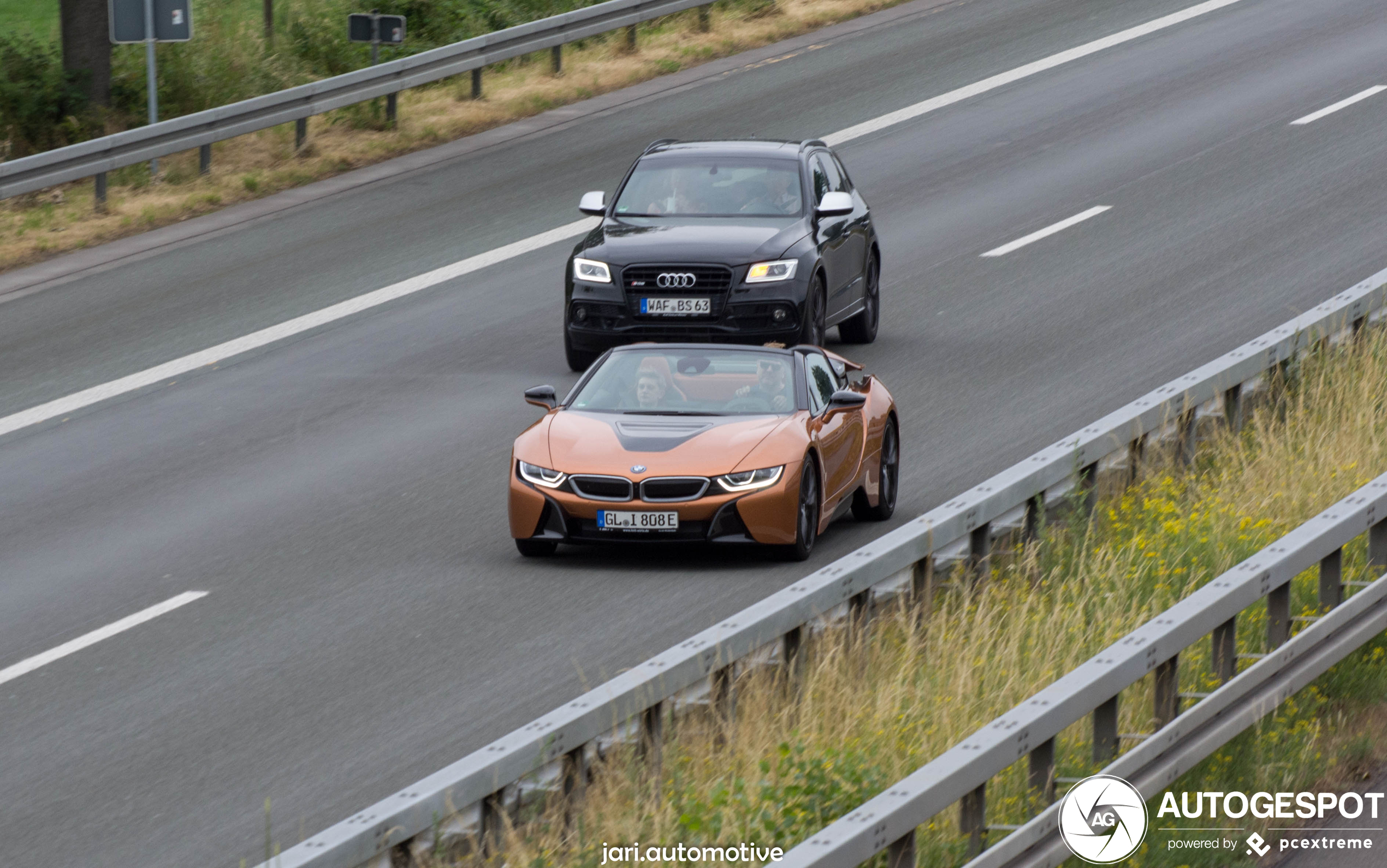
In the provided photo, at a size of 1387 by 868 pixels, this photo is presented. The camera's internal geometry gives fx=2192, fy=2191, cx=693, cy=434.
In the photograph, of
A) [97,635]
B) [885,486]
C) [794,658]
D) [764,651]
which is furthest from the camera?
[885,486]

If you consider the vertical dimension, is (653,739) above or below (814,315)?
above

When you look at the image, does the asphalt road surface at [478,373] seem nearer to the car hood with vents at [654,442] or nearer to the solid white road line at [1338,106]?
the solid white road line at [1338,106]

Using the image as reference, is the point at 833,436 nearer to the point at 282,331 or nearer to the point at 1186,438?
the point at 1186,438

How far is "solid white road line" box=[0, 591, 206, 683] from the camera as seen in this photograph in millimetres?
11180

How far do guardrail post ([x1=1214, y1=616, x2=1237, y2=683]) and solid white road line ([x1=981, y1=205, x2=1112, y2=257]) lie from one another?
559 inches

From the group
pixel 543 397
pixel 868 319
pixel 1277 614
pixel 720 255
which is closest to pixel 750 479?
pixel 543 397

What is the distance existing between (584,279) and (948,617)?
8.35 m

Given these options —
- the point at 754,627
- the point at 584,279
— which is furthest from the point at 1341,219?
the point at 754,627

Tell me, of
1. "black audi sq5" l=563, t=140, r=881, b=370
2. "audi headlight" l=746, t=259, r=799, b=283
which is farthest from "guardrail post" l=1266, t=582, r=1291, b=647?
"audi headlight" l=746, t=259, r=799, b=283

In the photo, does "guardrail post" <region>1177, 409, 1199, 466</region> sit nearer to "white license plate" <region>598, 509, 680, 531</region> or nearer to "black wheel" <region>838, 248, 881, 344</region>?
"white license plate" <region>598, 509, 680, 531</region>

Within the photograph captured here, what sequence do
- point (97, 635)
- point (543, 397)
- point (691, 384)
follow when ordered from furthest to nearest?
point (691, 384) < point (543, 397) < point (97, 635)

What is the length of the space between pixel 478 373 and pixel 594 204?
5.95ft

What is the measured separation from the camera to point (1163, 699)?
7617 millimetres

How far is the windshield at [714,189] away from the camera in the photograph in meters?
18.8
